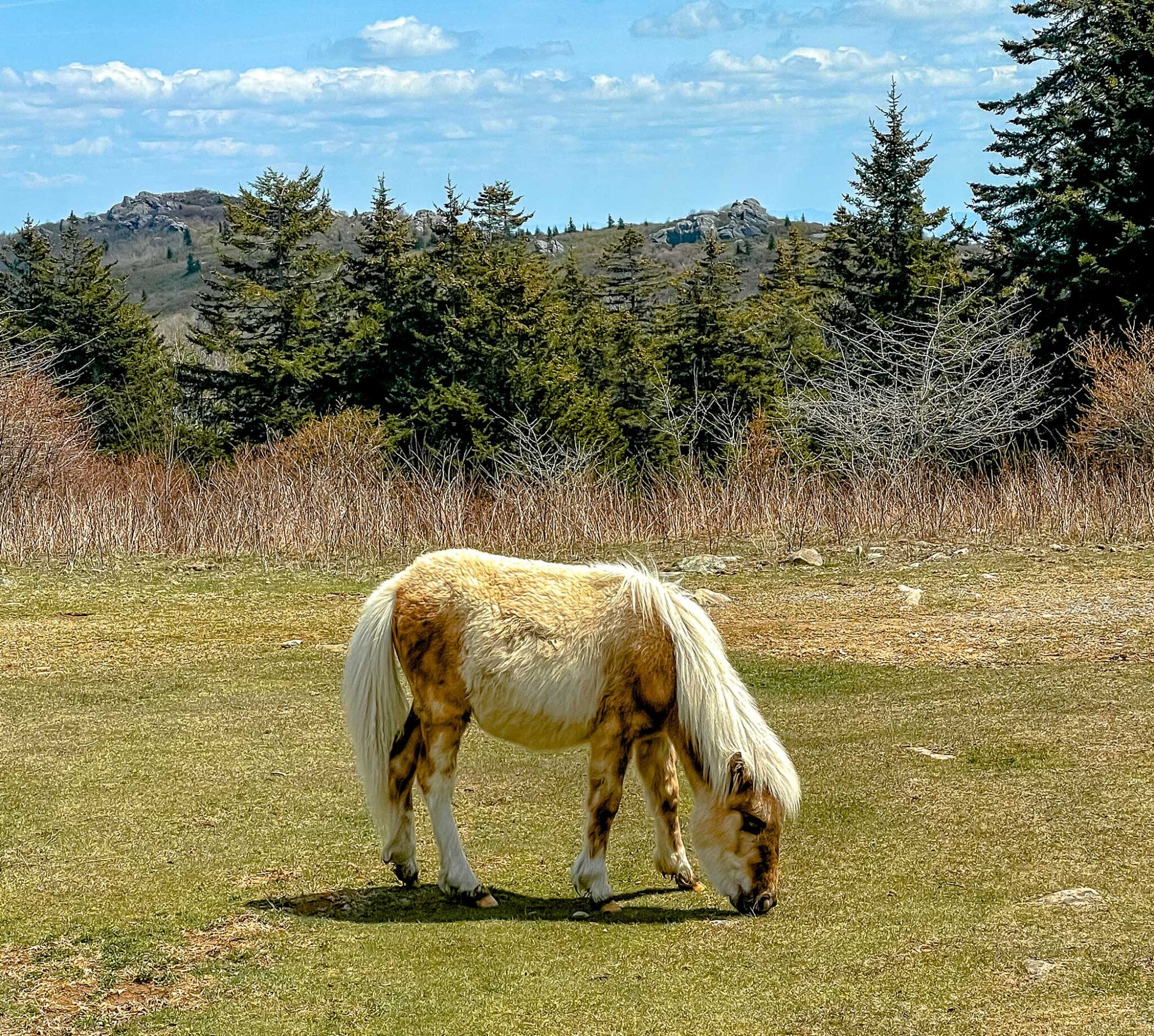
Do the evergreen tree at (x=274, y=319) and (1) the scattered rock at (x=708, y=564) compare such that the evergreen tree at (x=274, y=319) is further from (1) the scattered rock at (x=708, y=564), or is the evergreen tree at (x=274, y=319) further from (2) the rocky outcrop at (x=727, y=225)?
(2) the rocky outcrop at (x=727, y=225)

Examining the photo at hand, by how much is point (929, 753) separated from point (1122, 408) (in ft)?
56.5

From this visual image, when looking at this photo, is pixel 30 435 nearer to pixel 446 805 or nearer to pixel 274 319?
pixel 274 319

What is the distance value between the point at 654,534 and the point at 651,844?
11.9 metres

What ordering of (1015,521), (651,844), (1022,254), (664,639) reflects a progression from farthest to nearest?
(1022,254) < (1015,521) < (651,844) < (664,639)

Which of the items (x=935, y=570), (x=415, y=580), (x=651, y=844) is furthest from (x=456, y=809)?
(x=935, y=570)

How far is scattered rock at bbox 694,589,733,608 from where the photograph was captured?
13859mm

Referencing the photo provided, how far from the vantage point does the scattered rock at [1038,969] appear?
15.0ft

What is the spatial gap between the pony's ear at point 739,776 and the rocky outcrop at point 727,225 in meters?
166

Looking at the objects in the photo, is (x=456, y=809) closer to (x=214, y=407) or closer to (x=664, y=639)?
(x=664, y=639)

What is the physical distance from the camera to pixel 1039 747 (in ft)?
25.9

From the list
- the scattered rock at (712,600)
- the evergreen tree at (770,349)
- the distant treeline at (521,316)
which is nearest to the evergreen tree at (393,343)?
the distant treeline at (521,316)

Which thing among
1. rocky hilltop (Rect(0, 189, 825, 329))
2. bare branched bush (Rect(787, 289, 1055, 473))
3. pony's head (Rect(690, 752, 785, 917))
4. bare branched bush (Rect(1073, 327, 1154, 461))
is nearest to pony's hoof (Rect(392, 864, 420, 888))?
pony's head (Rect(690, 752, 785, 917))

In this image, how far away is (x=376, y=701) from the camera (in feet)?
19.8

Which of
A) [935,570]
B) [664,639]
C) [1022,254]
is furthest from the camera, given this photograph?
[1022,254]
